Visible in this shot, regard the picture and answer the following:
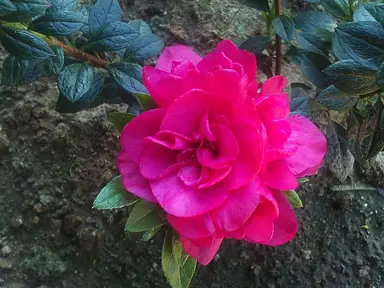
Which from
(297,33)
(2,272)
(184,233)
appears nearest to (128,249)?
(2,272)

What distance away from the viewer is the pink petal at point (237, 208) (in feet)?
2.18

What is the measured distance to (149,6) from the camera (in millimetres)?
1393

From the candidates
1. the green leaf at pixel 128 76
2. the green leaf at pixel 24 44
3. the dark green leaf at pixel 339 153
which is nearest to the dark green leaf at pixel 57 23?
the green leaf at pixel 24 44

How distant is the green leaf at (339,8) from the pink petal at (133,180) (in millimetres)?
581

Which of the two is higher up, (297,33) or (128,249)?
(297,33)

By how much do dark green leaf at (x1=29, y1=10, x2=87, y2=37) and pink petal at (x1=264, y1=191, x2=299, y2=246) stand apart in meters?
0.42

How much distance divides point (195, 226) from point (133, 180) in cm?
11

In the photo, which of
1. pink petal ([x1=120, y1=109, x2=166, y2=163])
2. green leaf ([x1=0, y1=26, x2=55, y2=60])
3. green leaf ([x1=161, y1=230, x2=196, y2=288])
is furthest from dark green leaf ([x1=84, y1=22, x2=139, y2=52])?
green leaf ([x1=161, y1=230, x2=196, y2=288])

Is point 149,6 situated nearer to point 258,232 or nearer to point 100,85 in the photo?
point 100,85

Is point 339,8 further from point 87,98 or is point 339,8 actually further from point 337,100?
point 87,98

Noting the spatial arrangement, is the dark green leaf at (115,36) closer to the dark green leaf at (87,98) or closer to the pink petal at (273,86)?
the dark green leaf at (87,98)

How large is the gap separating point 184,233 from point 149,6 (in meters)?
0.87

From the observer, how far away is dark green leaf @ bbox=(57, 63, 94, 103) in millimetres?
874

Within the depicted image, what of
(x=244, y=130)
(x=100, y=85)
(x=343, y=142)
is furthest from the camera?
(x=343, y=142)
